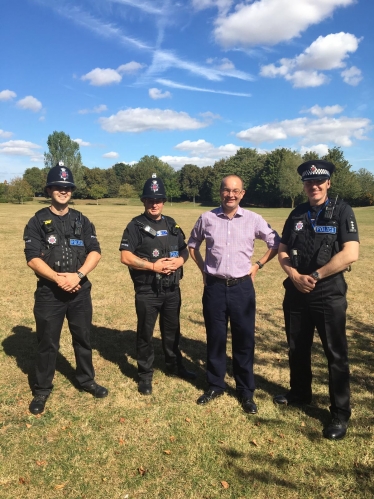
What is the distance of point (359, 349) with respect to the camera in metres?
6.28

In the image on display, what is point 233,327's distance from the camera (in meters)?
4.51

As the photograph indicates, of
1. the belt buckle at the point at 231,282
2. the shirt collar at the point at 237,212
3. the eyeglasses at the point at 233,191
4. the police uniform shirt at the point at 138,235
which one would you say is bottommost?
the belt buckle at the point at 231,282

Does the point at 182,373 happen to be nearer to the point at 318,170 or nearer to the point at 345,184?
the point at 318,170

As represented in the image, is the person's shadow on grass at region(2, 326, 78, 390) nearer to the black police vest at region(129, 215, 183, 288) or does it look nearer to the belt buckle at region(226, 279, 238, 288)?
the black police vest at region(129, 215, 183, 288)

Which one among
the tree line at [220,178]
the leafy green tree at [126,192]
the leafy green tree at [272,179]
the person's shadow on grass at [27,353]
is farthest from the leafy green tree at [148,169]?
the person's shadow on grass at [27,353]

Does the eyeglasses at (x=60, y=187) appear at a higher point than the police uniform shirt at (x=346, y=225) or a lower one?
higher

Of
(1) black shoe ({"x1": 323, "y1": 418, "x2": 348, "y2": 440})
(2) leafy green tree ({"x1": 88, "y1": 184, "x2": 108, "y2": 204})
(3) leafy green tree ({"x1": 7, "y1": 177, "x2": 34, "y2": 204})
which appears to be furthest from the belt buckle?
(2) leafy green tree ({"x1": 88, "y1": 184, "x2": 108, "y2": 204})

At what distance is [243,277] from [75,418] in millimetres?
2630

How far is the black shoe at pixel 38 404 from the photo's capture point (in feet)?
14.5

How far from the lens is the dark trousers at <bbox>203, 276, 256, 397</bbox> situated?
4387 millimetres

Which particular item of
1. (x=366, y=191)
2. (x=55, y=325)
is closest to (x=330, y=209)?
(x=55, y=325)

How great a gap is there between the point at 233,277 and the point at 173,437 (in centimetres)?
190

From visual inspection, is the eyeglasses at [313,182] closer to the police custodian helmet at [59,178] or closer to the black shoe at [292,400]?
the black shoe at [292,400]

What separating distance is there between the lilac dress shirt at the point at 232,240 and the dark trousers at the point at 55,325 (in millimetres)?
1684
